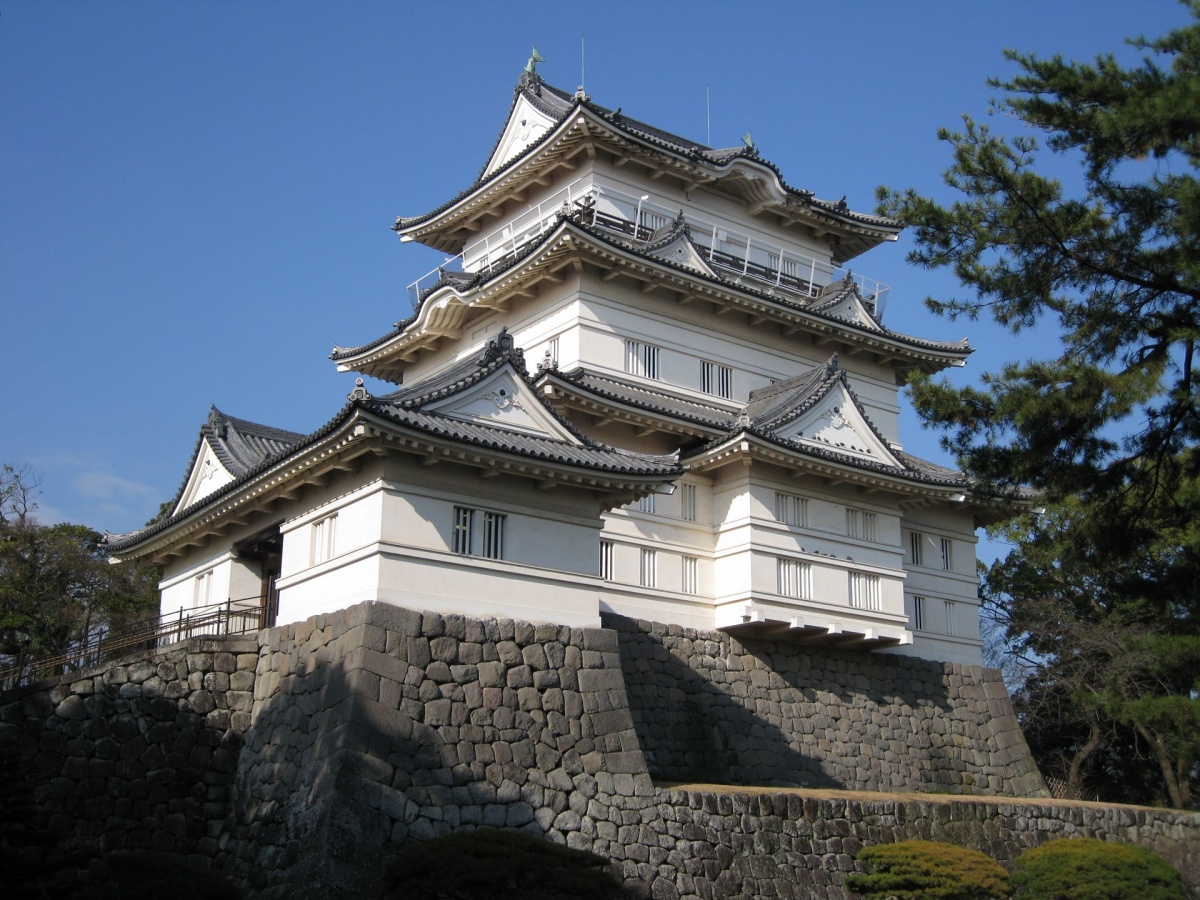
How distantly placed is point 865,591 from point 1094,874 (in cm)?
727

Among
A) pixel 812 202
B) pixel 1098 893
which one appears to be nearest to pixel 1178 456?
pixel 1098 893

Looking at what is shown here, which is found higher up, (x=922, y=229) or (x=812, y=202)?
(x=812, y=202)

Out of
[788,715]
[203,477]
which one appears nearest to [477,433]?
[203,477]

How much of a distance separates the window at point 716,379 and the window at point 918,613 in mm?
5990

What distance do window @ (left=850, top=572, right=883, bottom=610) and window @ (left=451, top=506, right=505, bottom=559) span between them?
915cm

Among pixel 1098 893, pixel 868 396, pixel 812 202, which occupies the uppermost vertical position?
pixel 812 202

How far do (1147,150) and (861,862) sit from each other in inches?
Answer: 418

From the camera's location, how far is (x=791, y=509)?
79.8 ft

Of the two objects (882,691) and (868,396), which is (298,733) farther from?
(868,396)

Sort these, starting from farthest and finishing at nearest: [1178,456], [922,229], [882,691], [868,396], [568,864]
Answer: [868,396]
[882,691]
[1178,456]
[922,229]
[568,864]

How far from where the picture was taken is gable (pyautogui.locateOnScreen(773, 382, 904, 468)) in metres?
24.6

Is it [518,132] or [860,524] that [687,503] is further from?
[518,132]

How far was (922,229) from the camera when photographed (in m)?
15.9

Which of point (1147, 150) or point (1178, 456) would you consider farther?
point (1178, 456)
